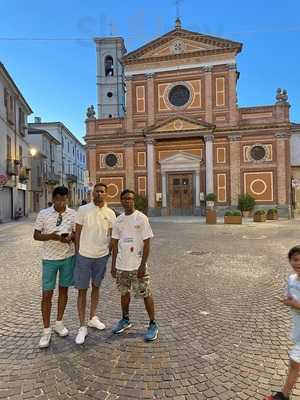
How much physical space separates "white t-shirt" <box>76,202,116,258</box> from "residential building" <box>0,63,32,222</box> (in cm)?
1969

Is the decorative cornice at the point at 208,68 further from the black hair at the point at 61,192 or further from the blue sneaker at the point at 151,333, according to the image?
the blue sneaker at the point at 151,333

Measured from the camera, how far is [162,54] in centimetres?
2795

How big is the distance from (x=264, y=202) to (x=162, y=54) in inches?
616

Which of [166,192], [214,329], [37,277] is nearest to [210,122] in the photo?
[166,192]

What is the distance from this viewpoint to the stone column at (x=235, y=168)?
26.0m

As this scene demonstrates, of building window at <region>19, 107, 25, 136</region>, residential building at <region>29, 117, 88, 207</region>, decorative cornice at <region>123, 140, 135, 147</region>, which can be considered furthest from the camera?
residential building at <region>29, 117, 88, 207</region>

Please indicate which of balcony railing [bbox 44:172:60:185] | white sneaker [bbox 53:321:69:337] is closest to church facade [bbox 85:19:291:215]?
balcony railing [bbox 44:172:60:185]

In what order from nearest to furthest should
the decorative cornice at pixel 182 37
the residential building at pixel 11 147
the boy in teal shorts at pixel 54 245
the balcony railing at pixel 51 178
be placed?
the boy in teal shorts at pixel 54 245 < the residential building at pixel 11 147 < the decorative cornice at pixel 182 37 < the balcony railing at pixel 51 178

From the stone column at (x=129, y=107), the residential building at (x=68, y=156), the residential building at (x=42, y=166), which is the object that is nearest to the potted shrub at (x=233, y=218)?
the stone column at (x=129, y=107)

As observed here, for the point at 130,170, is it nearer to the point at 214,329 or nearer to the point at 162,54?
the point at 162,54

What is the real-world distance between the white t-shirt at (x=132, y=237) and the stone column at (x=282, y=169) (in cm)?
2390

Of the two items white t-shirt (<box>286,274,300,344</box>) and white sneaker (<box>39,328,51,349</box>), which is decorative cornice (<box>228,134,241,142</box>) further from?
white t-shirt (<box>286,274,300,344</box>)

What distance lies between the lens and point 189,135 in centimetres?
2653

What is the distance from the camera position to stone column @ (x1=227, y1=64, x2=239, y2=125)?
2630 cm
